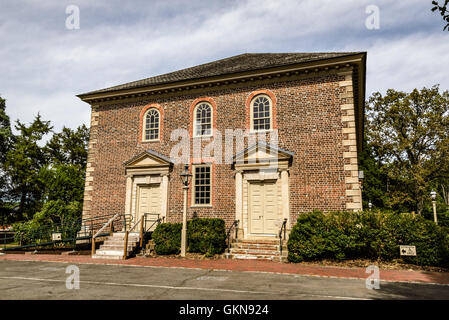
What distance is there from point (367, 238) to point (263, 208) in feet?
14.5

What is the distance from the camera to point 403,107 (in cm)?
2945

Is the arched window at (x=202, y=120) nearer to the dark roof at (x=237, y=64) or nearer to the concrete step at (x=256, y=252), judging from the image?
the dark roof at (x=237, y=64)

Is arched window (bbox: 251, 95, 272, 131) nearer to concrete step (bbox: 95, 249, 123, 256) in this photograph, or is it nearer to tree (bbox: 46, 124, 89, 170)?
concrete step (bbox: 95, 249, 123, 256)

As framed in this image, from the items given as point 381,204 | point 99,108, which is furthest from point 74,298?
point 381,204

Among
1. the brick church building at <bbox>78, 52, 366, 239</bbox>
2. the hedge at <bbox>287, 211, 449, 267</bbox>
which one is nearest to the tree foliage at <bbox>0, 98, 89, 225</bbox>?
the brick church building at <bbox>78, 52, 366, 239</bbox>

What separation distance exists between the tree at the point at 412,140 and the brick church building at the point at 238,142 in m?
14.1

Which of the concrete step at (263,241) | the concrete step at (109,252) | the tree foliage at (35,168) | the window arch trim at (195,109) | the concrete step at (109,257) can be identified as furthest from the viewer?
the tree foliage at (35,168)

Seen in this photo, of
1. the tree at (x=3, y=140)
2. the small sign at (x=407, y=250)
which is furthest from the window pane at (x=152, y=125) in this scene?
the tree at (x=3, y=140)

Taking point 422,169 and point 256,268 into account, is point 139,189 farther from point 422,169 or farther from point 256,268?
point 422,169

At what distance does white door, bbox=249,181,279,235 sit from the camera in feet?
44.6

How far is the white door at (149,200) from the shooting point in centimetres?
1553

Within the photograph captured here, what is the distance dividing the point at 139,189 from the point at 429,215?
107ft

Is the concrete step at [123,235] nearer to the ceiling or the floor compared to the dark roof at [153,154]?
nearer to the floor

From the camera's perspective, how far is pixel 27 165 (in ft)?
100
